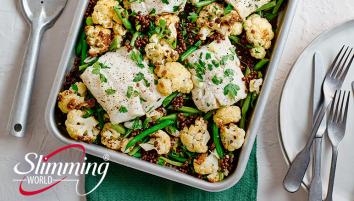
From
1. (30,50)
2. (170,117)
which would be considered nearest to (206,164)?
(170,117)

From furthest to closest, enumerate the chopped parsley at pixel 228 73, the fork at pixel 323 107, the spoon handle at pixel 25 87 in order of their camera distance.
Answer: the spoon handle at pixel 25 87, the fork at pixel 323 107, the chopped parsley at pixel 228 73

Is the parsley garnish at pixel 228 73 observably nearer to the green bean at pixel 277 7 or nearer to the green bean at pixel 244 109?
the green bean at pixel 244 109

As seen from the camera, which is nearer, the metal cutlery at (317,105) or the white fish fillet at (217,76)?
the white fish fillet at (217,76)

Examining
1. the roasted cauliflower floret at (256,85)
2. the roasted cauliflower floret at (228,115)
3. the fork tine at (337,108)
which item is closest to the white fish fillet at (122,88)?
the roasted cauliflower floret at (228,115)

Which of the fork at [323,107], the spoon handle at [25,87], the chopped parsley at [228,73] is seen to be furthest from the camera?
the spoon handle at [25,87]

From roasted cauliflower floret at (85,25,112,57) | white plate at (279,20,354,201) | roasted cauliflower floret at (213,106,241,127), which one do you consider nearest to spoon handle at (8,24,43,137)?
roasted cauliflower floret at (85,25,112,57)

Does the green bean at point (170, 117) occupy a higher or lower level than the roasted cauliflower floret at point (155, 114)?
lower

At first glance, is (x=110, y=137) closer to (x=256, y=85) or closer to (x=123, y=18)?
(x=123, y=18)

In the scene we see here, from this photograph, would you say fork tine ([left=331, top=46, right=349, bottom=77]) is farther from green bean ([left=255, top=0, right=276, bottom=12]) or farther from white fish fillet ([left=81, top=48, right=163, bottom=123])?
white fish fillet ([left=81, top=48, right=163, bottom=123])
